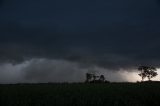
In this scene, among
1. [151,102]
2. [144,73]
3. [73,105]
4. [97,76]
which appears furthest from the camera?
[144,73]

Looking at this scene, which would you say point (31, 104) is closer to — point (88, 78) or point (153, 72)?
point (88, 78)

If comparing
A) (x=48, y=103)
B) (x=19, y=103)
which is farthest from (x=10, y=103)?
(x=48, y=103)

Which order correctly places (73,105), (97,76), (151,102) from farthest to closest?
(97,76) < (151,102) < (73,105)

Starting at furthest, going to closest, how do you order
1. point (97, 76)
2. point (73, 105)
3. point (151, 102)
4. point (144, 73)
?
point (144, 73)
point (97, 76)
point (151, 102)
point (73, 105)

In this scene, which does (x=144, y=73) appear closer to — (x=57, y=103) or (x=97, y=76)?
(x=97, y=76)

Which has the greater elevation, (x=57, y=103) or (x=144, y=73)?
(x=144, y=73)

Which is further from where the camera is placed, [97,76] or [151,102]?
[97,76]

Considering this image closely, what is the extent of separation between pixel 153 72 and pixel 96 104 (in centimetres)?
12081

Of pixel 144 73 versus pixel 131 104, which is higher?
pixel 144 73

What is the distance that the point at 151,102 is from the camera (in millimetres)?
23344

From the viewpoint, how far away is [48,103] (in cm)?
2111

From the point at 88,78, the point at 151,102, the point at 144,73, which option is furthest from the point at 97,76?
the point at 151,102

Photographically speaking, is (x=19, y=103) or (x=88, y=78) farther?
(x=88, y=78)

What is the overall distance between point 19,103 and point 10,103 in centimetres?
60
